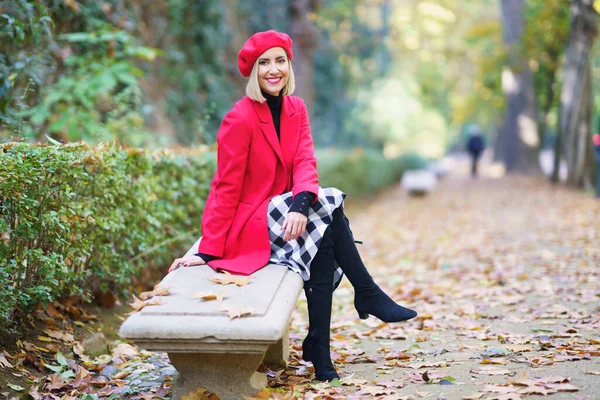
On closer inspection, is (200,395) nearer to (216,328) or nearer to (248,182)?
(216,328)

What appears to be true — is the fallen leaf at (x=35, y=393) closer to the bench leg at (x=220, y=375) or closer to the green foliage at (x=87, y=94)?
the bench leg at (x=220, y=375)

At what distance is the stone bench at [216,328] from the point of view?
2975 mm

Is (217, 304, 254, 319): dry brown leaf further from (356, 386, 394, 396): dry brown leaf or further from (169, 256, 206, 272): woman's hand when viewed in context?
(356, 386, 394, 396): dry brown leaf

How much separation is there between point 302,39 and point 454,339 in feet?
37.5

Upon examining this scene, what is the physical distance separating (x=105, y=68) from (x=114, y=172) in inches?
141

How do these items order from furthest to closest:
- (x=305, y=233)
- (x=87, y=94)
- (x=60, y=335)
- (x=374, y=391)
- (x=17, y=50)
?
1. (x=87, y=94)
2. (x=17, y=50)
3. (x=60, y=335)
4. (x=305, y=233)
5. (x=374, y=391)

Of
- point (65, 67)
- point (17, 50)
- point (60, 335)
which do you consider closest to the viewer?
point (60, 335)

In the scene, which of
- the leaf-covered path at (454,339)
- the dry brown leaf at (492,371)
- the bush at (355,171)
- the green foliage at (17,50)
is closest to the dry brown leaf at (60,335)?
the leaf-covered path at (454,339)

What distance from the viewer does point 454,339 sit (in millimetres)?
4629

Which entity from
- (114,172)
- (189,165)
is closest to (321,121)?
(189,165)

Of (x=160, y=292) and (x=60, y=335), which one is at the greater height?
(x=160, y=292)

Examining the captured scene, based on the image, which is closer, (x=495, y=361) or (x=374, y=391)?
(x=374, y=391)

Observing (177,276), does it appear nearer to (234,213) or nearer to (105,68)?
(234,213)

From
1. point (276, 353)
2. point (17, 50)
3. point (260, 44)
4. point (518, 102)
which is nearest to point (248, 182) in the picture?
point (260, 44)
